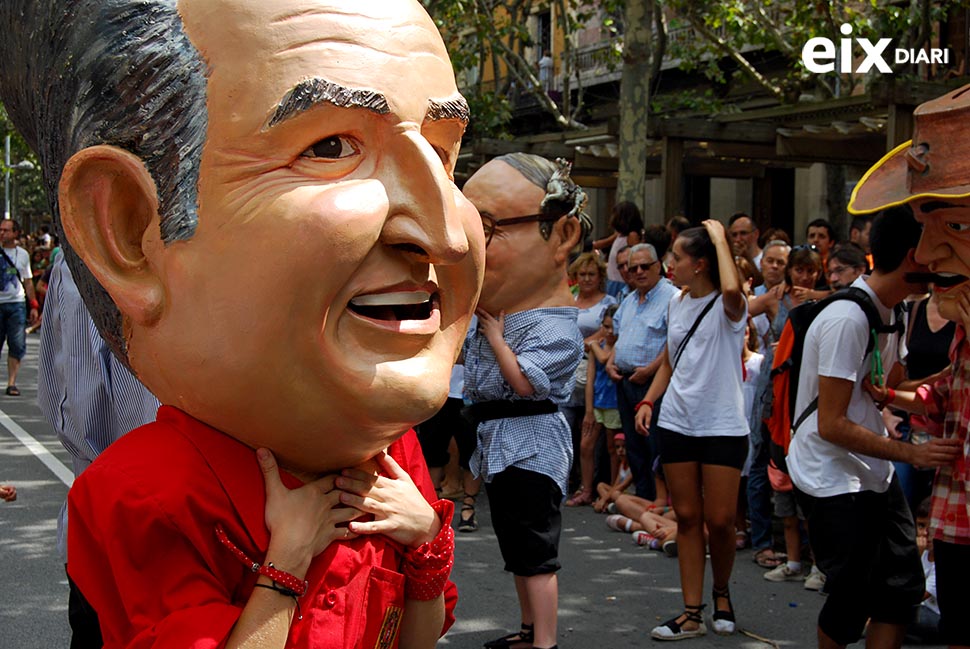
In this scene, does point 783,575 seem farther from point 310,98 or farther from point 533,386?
point 310,98

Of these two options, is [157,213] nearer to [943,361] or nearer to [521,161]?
[521,161]

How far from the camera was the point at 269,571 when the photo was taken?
1.84 m

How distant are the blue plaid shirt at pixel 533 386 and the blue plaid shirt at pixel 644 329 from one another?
2815 mm

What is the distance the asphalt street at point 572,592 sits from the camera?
511 centimetres

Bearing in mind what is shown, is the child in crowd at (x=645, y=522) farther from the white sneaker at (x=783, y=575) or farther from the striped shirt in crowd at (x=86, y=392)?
the striped shirt in crowd at (x=86, y=392)

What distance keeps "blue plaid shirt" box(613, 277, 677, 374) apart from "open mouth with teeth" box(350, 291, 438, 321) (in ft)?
17.6

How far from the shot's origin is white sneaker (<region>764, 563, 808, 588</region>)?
240 inches

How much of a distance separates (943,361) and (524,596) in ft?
Answer: 7.92

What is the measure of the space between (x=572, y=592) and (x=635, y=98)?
6.78m

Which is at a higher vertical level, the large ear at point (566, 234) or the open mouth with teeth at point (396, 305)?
the open mouth with teeth at point (396, 305)

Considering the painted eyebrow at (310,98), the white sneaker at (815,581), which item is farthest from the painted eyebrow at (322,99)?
the white sneaker at (815,581)

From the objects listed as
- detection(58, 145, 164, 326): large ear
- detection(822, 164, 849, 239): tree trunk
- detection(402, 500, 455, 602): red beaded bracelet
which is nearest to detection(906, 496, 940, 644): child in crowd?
detection(402, 500, 455, 602): red beaded bracelet

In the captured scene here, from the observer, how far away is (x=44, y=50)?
2.01 m

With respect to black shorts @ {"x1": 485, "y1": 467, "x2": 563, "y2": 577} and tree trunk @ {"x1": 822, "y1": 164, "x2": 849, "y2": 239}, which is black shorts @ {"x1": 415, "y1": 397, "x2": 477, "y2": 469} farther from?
tree trunk @ {"x1": 822, "y1": 164, "x2": 849, "y2": 239}
